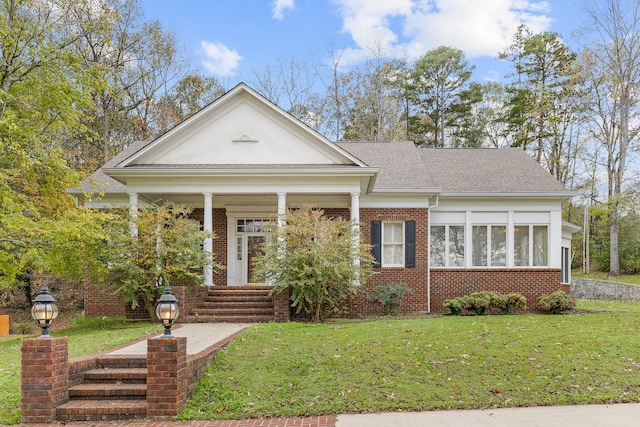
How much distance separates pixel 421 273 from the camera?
14492 millimetres

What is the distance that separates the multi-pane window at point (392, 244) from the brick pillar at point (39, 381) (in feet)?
34.3

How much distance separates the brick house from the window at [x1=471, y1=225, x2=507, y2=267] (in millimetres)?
32

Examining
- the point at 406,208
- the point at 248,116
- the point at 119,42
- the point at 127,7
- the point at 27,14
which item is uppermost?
the point at 127,7

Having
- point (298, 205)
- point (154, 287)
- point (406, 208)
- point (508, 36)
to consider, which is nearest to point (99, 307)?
point (154, 287)

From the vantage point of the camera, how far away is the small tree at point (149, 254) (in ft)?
38.5

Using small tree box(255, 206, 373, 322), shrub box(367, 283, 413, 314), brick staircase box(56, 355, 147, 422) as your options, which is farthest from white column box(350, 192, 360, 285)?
brick staircase box(56, 355, 147, 422)

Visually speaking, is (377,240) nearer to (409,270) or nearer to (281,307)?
(409,270)

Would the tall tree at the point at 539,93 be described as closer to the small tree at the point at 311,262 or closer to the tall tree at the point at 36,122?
the small tree at the point at 311,262

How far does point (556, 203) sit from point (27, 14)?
16.6 m

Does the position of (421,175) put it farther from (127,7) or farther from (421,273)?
(127,7)

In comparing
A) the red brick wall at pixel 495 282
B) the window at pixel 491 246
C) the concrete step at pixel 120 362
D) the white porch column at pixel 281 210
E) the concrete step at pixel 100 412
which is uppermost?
the white porch column at pixel 281 210

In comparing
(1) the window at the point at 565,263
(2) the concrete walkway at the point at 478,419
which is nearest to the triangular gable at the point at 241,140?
(2) the concrete walkway at the point at 478,419

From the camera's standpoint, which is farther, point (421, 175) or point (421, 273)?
point (421, 175)

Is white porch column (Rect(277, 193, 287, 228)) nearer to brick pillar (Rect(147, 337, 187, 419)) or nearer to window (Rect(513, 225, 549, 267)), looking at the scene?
brick pillar (Rect(147, 337, 187, 419))
